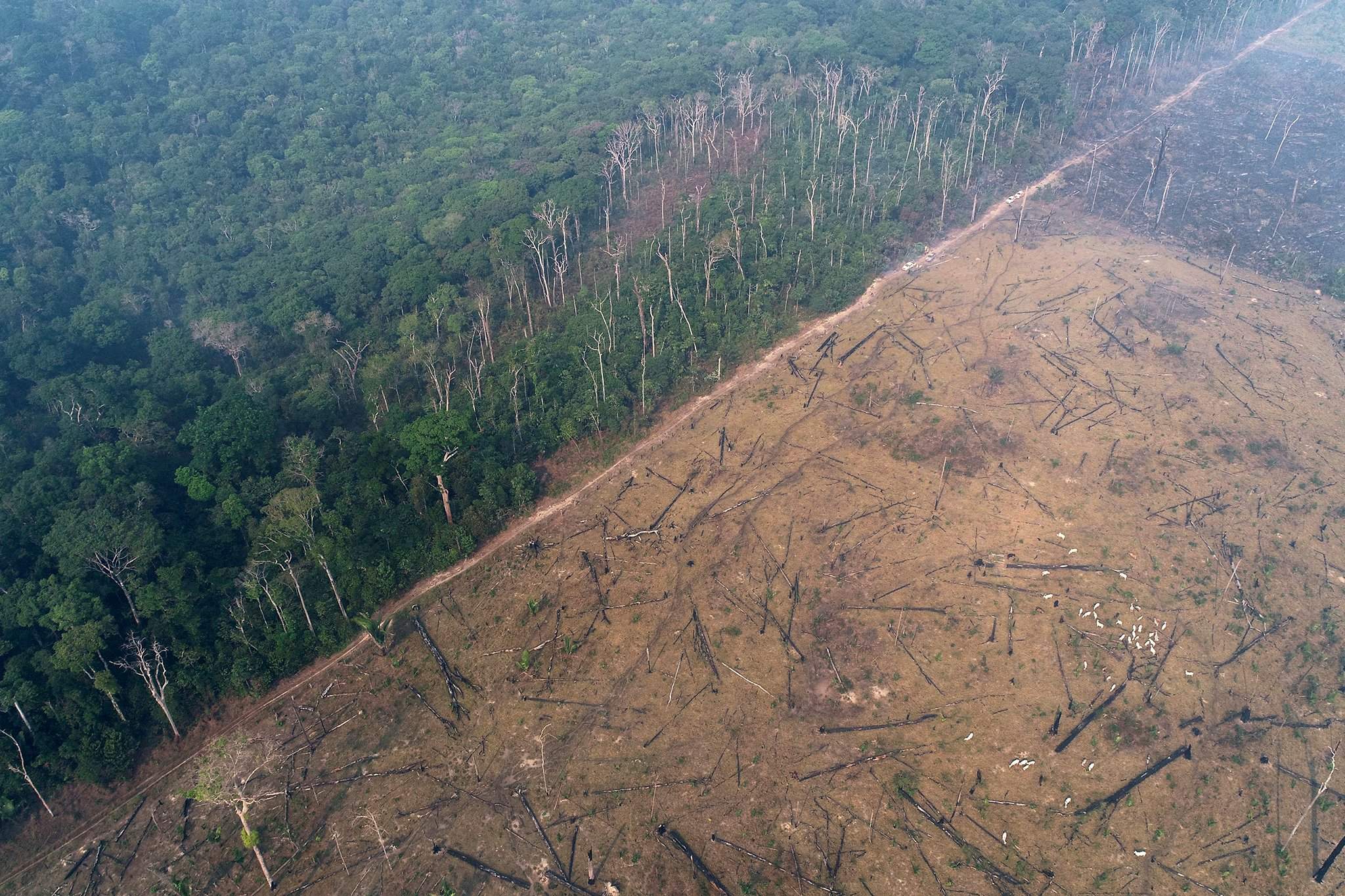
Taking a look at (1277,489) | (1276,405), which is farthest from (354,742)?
(1276,405)

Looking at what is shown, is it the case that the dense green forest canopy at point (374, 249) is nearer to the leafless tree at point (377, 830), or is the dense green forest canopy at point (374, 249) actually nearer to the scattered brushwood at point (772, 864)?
the leafless tree at point (377, 830)

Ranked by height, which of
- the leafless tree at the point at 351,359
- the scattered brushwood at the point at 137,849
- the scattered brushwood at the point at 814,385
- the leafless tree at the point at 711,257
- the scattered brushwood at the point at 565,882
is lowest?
the scattered brushwood at the point at 137,849

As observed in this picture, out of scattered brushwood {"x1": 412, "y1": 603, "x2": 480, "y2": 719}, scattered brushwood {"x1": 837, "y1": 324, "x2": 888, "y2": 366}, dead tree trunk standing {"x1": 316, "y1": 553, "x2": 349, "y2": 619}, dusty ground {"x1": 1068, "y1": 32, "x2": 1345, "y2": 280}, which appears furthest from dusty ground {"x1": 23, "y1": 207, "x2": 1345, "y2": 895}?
dusty ground {"x1": 1068, "y1": 32, "x2": 1345, "y2": 280}

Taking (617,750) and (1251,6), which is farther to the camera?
(1251,6)

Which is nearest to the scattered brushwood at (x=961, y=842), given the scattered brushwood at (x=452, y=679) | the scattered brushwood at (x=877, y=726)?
the scattered brushwood at (x=877, y=726)

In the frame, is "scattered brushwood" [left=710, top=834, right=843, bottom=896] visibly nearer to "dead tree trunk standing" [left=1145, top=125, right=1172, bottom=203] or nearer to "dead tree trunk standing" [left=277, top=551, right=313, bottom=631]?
"dead tree trunk standing" [left=277, top=551, right=313, bottom=631]

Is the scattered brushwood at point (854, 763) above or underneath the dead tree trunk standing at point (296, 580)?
underneath

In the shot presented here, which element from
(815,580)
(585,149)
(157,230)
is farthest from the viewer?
(585,149)

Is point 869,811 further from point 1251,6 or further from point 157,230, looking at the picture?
point 1251,6
